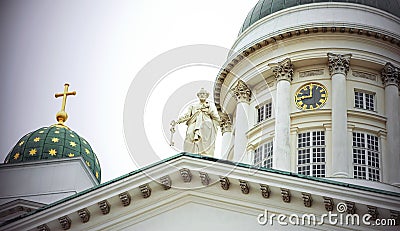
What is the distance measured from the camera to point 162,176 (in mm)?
23578

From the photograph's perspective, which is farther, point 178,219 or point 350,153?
point 350,153

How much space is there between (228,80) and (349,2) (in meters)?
6.56

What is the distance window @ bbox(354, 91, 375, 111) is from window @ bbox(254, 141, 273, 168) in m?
4.14

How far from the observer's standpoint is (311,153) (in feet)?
113

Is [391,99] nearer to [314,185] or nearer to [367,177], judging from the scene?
[367,177]

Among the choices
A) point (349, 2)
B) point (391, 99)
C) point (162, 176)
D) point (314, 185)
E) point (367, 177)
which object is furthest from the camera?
point (349, 2)

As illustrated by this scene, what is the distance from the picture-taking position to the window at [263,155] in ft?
117

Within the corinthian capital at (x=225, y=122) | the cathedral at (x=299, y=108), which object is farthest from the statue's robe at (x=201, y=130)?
the corinthian capital at (x=225, y=122)

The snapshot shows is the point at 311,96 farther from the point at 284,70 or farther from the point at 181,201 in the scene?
the point at 181,201

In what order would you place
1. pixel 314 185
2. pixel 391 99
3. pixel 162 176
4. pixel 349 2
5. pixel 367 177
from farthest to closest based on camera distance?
1. pixel 349 2
2. pixel 391 99
3. pixel 367 177
4. pixel 162 176
5. pixel 314 185

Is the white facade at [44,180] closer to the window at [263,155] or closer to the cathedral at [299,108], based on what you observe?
the cathedral at [299,108]

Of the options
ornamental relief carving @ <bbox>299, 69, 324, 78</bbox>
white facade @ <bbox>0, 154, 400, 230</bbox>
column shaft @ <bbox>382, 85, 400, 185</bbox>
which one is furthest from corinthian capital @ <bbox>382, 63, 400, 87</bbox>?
white facade @ <bbox>0, 154, 400, 230</bbox>

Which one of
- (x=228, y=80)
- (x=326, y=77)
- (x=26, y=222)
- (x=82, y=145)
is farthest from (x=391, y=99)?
(x=26, y=222)

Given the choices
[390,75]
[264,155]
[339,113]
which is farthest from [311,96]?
[390,75]
